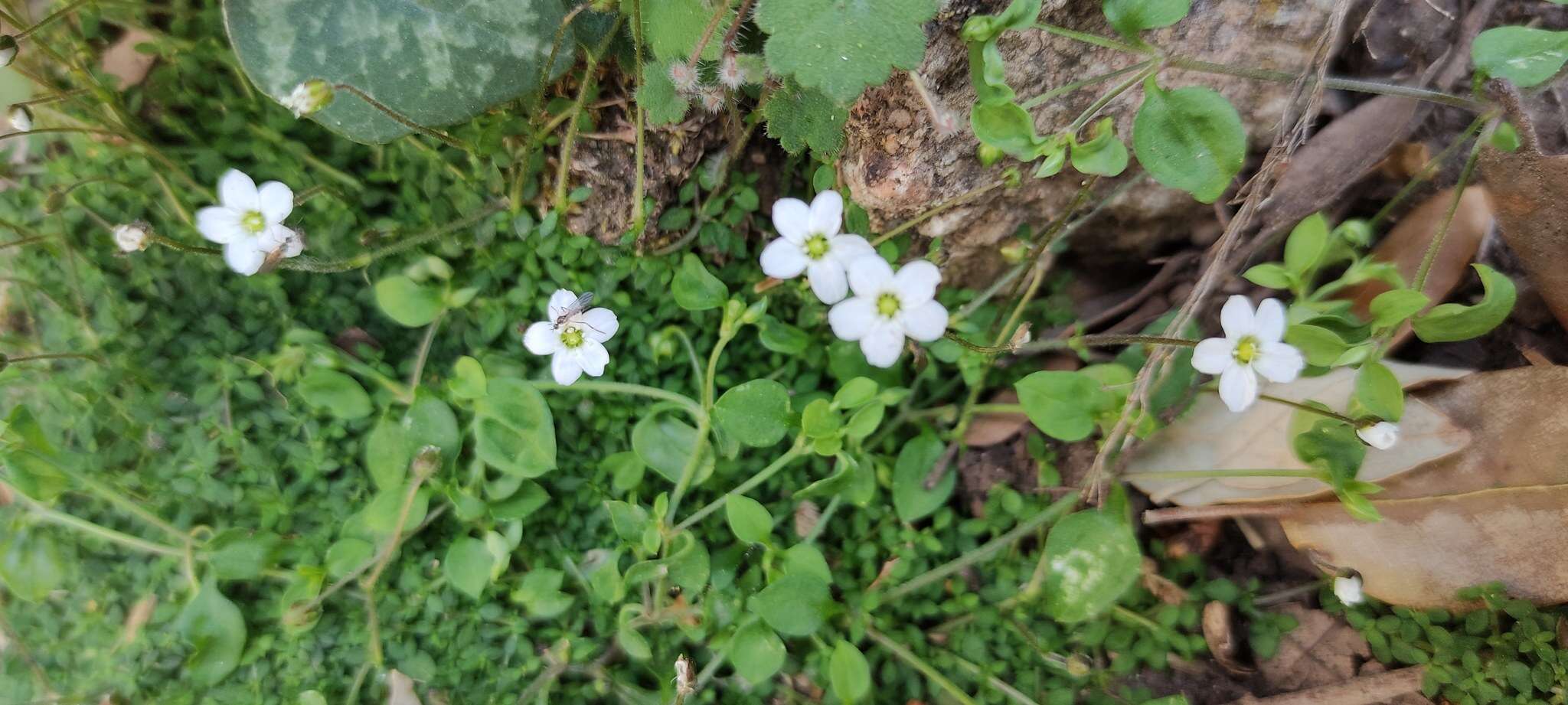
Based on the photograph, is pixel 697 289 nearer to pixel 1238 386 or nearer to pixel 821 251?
pixel 821 251

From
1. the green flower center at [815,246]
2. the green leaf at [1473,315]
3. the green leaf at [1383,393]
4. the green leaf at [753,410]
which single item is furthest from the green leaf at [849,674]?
the green leaf at [1473,315]

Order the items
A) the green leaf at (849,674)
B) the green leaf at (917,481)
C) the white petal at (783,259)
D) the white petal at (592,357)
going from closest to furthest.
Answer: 1. the white petal at (783,259)
2. the white petal at (592,357)
3. the green leaf at (849,674)
4. the green leaf at (917,481)

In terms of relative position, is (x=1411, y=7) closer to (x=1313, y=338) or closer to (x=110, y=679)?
(x=1313, y=338)

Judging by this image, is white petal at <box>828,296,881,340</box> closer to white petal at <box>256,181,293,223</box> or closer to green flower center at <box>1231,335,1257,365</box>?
green flower center at <box>1231,335,1257,365</box>

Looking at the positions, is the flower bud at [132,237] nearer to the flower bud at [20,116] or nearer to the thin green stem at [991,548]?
the flower bud at [20,116]

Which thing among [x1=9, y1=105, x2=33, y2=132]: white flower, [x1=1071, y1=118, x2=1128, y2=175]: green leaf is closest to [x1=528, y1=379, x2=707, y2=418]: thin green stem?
[x1=1071, y1=118, x2=1128, y2=175]: green leaf

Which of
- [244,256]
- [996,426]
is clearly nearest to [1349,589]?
[996,426]

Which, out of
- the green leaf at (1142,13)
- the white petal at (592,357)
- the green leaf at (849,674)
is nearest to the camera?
the green leaf at (1142,13)
